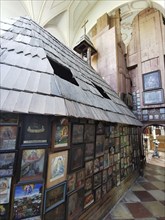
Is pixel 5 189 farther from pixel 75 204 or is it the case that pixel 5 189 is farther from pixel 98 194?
pixel 98 194

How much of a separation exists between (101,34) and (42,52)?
680 cm

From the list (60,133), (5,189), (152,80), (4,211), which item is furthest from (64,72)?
(152,80)

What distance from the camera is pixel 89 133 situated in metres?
2.62

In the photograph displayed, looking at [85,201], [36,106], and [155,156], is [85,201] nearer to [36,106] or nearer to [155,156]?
[36,106]

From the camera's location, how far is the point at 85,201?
2.41 metres

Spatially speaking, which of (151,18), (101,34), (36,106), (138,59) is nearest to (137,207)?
(36,106)

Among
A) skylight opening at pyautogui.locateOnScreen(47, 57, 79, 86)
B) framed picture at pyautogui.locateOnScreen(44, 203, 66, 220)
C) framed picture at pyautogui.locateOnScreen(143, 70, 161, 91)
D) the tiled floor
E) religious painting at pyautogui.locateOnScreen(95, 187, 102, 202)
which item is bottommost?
the tiled floor

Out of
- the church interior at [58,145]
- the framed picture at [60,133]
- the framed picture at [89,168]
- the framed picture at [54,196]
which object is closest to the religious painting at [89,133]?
the church interior at [58,145]

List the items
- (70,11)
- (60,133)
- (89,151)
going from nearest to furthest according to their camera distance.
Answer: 1. (60,133)
2. (89,151)
3. (70,11)

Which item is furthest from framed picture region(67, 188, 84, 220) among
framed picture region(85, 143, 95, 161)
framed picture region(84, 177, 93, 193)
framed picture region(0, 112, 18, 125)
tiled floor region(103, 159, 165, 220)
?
framed picture region(0, 112, 18, 125)

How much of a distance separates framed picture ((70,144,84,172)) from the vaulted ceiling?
8691mm

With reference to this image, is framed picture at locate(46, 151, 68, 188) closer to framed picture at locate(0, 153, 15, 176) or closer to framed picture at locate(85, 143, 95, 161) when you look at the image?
framed picture at locate(0, 153, 15, 176)

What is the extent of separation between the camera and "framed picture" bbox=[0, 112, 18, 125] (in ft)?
5.01

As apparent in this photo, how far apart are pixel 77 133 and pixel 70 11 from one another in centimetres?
1161
